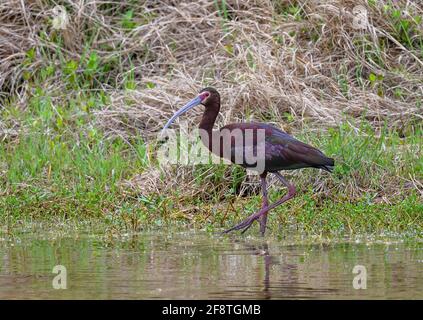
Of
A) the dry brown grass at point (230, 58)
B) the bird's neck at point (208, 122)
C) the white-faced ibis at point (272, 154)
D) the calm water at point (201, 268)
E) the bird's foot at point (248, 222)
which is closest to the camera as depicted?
the calm water at point (201, 268)

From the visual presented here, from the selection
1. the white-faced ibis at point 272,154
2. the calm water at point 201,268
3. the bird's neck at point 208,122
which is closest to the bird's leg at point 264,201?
the white-faced ibis at point 272,154

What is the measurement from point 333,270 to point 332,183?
252 centimetres

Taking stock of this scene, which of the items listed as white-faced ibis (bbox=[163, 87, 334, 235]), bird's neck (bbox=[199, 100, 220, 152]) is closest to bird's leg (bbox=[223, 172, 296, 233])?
white-faced ibis (bbox=[163, 87, 334, 235])

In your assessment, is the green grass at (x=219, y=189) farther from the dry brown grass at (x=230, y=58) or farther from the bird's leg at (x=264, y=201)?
the dry brown grass at (x=230, y=58)

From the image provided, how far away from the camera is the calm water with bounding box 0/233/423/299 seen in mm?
6148

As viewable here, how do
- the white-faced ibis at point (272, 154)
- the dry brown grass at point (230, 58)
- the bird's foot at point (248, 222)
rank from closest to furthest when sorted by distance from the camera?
the bird's foot at point (248, 222), the white-faced ibis at point (272, 154), the dry brown grass at point (230, 58)

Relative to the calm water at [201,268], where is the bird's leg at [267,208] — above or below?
above

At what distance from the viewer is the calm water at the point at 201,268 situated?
242 inches

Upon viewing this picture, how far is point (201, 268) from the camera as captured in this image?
Result: 22.6 feet

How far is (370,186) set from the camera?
9.16 meters

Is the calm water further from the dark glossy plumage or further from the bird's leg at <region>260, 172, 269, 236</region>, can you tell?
the dark glossy plumage

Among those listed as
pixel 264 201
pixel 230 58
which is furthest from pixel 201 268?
pixel 230 58

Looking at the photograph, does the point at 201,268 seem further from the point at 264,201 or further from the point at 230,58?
the point at 230,58

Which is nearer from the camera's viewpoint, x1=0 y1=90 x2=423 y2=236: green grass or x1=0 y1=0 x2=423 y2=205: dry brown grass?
x1=0 y1=90 x2=423 y2=236: green grass
